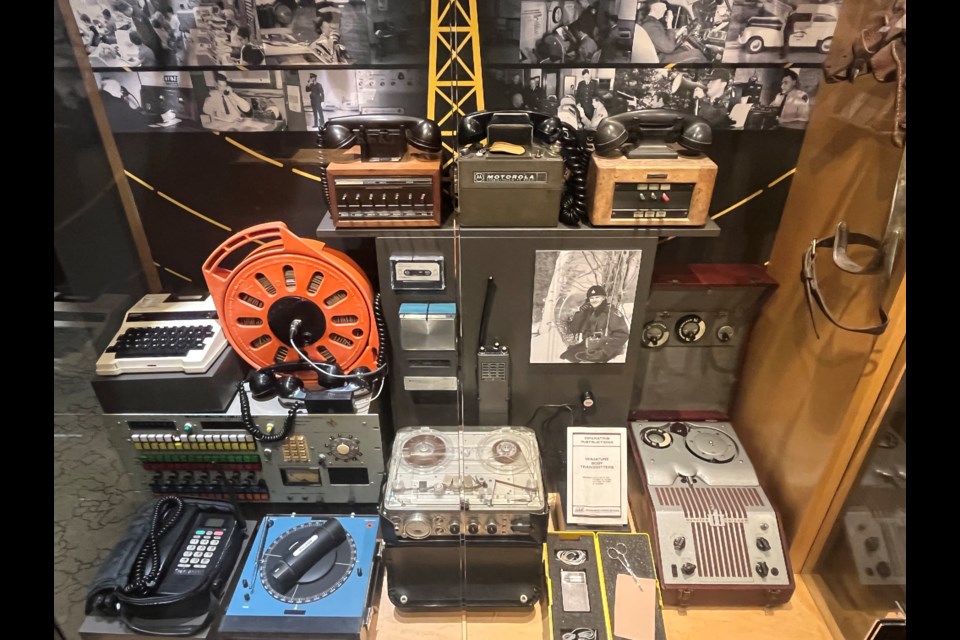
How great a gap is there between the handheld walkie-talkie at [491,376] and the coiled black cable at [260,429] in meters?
0.56

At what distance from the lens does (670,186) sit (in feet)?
5.14

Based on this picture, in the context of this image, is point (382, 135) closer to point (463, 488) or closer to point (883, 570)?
point (463, 488)

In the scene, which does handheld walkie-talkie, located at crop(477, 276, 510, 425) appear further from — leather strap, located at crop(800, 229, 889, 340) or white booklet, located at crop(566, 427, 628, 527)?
leather strap, located at crop(800, 229, 889, 340)

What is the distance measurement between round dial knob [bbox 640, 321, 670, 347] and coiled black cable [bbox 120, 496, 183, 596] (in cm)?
152

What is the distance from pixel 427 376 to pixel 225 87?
1047mm

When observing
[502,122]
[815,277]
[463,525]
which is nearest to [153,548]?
[463,525]

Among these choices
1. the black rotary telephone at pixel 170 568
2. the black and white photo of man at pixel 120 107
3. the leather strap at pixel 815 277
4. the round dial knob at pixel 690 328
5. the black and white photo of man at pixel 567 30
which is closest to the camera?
the leather strap at pixel 815 277

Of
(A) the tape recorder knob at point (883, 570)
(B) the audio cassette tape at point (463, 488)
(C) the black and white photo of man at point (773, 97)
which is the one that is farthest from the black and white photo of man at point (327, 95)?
(A) the tape recorder knob at point (883, 570)

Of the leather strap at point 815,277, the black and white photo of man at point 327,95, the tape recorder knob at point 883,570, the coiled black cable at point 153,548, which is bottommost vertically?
the coiled black cable at point 153,548

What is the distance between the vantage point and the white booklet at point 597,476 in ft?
5.85

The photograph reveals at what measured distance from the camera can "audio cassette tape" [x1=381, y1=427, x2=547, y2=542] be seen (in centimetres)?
158

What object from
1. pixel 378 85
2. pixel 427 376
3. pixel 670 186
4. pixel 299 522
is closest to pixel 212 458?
pixel 299 522

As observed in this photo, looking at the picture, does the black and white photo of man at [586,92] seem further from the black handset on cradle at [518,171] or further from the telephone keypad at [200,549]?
the telephone keypad at [200,549]

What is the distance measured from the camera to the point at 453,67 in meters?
1.73
